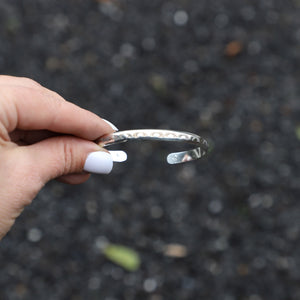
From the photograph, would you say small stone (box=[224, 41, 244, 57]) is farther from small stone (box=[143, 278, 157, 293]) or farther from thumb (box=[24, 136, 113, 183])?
thumb (box=[24, 136, 113, 183])

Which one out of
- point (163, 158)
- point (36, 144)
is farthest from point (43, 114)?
point (163, 158)

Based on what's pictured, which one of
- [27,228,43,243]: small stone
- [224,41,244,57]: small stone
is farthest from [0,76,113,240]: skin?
[224,41,244,57]: small stone

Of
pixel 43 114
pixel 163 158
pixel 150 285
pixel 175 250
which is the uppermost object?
pixel 43 114

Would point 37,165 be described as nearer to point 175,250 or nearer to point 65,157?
point 65,157

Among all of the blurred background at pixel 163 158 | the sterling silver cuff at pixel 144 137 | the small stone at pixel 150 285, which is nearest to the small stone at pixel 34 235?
the blurred background at pixel 163 158

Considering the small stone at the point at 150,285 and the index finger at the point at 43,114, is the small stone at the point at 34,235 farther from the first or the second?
the index finger at the point at 43,114
